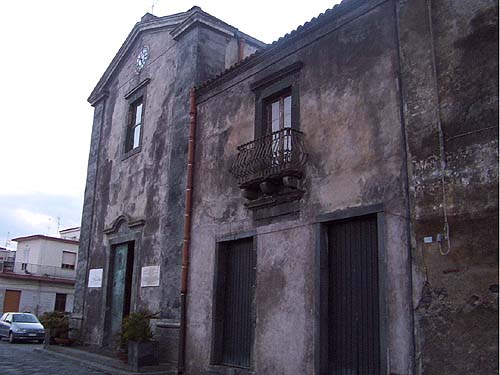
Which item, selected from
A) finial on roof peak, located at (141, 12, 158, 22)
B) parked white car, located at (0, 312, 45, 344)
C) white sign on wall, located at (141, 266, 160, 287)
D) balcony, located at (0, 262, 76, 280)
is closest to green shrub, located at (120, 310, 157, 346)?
white sign on wall, located at (141, 266, 160, 287)

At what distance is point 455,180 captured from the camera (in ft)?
23.8

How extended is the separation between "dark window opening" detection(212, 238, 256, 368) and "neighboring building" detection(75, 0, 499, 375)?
4cm

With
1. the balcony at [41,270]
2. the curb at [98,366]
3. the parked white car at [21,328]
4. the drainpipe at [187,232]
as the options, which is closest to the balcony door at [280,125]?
the drainpipe at [187,232]

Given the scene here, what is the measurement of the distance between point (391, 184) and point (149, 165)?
847 centimetres

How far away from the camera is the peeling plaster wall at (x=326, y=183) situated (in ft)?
26.3

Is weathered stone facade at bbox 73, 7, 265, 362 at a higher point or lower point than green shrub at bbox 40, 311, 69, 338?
higher

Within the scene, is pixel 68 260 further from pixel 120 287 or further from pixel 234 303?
pixel 234 303

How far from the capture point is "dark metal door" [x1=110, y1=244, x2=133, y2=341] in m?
15.2

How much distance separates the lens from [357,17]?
9305 millimetres

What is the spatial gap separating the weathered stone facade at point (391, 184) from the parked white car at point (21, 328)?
45.1 feet

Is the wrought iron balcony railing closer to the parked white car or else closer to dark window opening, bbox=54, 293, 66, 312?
the parked white car

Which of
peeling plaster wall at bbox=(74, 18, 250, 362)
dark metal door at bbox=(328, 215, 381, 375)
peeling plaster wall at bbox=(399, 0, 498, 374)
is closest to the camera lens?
Answer: peeling plaster wall at bbox=(399, 0, 498, 374)

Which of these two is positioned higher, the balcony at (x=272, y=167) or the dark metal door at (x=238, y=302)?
the balcony at (x=272, y=167)

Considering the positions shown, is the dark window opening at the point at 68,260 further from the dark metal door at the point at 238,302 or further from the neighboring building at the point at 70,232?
the dark metal door at the point at 238,302
